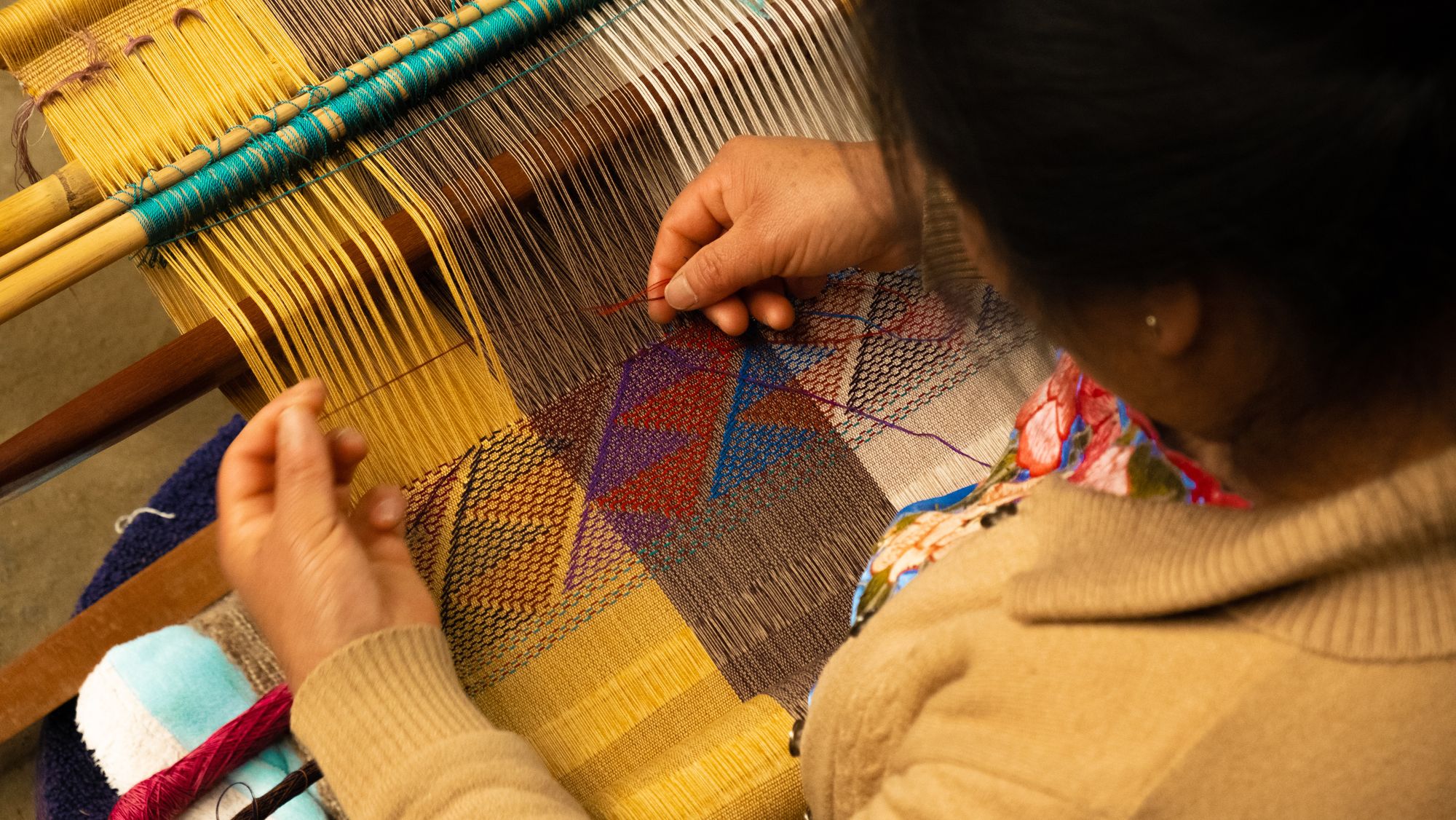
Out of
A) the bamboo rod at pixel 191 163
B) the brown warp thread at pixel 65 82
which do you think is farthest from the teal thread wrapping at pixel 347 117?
the brown warp thread at pixel 65 82

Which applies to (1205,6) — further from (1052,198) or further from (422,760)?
(422,760)

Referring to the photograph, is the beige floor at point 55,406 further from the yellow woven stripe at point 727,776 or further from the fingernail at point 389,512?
the yellow woven stripe at point 727,776

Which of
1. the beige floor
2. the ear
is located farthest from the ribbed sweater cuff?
the beige floor

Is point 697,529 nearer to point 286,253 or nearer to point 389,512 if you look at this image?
point 389,512

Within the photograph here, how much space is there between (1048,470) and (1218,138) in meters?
0.52

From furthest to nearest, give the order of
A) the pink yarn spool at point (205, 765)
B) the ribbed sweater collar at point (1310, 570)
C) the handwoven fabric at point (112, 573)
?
the handwoven fabric at point (112, 573) < the pink yarn spool at point (205, 765) < the ribbed sweater collar at point (1310, 570)

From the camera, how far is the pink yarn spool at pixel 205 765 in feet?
3.17

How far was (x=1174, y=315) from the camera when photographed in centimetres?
44

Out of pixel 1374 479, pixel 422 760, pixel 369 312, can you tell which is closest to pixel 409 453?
pixel 369 312

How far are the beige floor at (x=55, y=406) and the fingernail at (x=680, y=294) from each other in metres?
1.30

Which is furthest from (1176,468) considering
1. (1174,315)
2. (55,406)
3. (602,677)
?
(55,406)

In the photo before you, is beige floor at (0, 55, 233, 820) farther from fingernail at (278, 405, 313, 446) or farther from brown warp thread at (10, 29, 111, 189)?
fingernail at (278, 405, 313, 446)

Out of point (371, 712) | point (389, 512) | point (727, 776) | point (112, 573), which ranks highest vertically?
point (112, 573)

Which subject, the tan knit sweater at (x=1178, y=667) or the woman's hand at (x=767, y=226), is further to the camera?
the woman's hand at (x=767, y=226)
